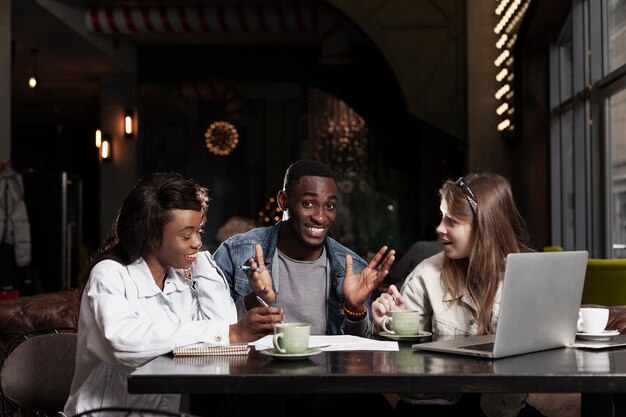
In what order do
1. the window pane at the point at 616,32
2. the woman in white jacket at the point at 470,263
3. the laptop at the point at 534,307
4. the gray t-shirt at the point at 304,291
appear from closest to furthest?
1. the laptop at the point at 534,307
2. the woman in white jacket at the point at 470,263
3. the gray t-shirt at the point at 304,291
4. the window pane at the point at 616,32

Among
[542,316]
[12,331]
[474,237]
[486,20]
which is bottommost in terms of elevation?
[12,331]

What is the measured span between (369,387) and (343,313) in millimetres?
1103

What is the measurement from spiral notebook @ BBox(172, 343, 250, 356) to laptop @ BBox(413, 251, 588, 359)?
0.42 metres

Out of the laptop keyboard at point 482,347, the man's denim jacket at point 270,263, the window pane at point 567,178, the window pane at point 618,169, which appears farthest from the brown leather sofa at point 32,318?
the window pane at point 567,178

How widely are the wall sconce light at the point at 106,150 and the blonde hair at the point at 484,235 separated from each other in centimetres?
960

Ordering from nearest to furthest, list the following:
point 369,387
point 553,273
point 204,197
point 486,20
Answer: point 369,387 → point 553,273 → point 204,197 → point 486,20

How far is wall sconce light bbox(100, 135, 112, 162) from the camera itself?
38.4 ft

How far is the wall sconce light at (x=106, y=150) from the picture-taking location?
1172 centimetres

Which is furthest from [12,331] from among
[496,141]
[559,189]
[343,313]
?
[496,141]

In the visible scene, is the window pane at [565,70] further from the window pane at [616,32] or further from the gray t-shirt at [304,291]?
the gray t-shirt at [304,291]

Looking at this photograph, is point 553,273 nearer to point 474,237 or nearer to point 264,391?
point 474,237

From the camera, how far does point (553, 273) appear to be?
202cm

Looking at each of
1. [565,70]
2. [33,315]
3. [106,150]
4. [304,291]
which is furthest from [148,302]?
[106,150]

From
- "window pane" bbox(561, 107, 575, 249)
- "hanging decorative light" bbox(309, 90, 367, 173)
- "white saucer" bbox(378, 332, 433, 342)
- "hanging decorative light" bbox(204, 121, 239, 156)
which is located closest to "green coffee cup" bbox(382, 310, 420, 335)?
"white saucer" bbox(378, 332, 433, 342)
